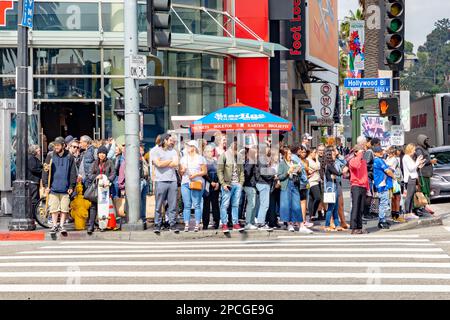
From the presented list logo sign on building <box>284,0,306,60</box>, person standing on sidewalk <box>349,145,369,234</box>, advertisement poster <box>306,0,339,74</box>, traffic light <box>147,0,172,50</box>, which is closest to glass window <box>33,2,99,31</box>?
traffic light <box>147,0,172,50</box>

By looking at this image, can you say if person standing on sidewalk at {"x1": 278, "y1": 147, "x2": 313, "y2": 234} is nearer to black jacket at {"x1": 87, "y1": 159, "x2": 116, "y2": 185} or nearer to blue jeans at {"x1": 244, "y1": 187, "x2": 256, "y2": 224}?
blue jeans at {"x1": 244, "y1": 187, "x2": 256, "y2": 224}

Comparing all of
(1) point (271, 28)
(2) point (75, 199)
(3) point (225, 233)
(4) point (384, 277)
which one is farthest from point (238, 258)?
(1) point (271, 28)

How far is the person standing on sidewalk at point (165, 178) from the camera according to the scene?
17812 mm

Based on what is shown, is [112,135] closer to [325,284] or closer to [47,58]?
[47,58]

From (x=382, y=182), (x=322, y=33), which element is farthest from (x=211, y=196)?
(x=322, y=33)

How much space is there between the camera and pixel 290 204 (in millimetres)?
18547

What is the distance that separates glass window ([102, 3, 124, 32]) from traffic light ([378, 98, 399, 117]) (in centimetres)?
1040

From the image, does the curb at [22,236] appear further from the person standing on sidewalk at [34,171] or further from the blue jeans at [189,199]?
the blue jeans at [189,199]

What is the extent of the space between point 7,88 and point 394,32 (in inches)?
542

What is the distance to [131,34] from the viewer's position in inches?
725

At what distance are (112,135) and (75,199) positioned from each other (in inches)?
364

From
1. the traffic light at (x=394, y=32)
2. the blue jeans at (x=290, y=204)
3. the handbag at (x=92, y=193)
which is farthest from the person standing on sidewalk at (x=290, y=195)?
the handbag at (x=92, y=193)

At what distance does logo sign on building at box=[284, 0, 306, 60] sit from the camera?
3891 centimetres

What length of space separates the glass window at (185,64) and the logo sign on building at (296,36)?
437 inches
